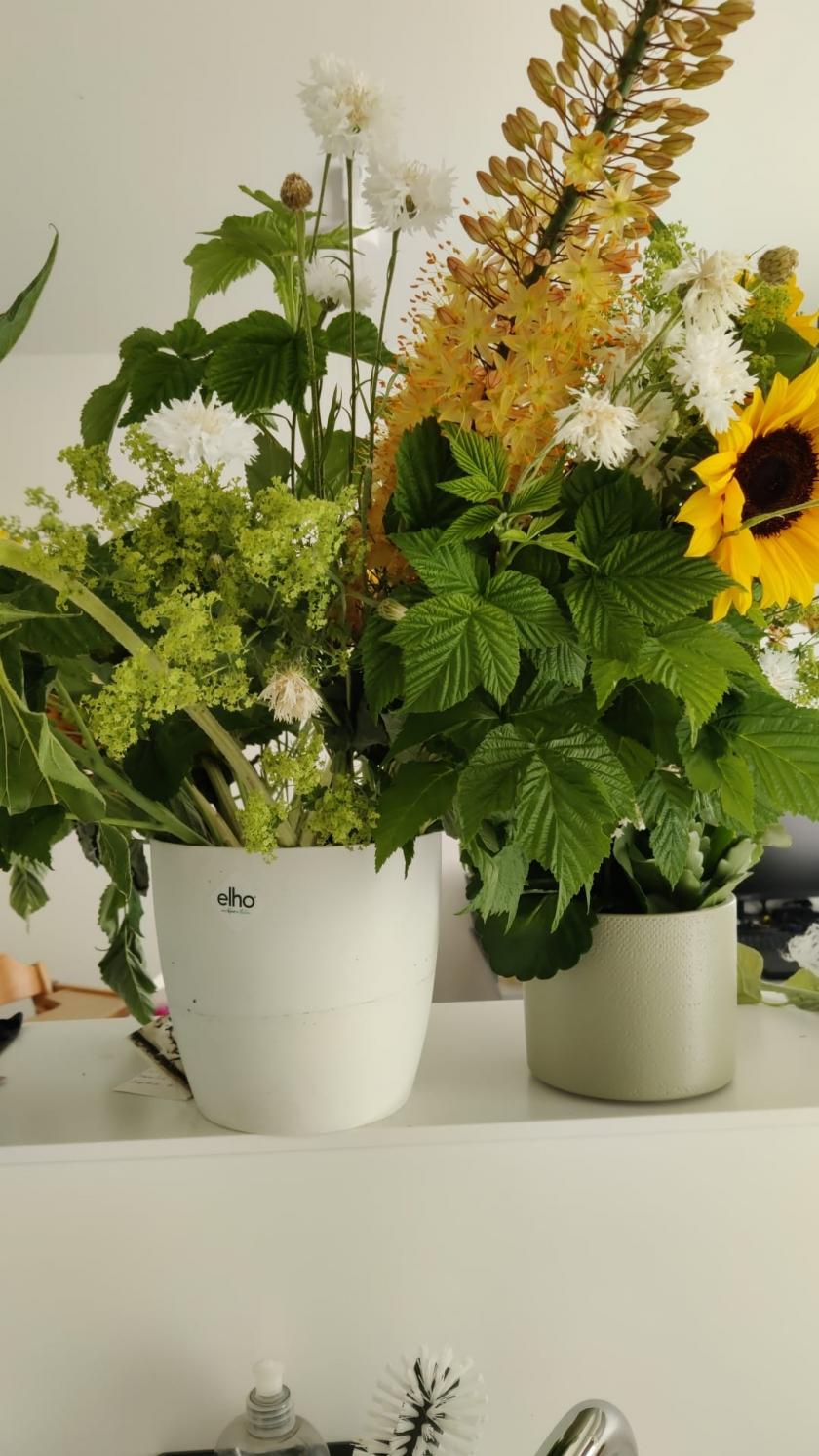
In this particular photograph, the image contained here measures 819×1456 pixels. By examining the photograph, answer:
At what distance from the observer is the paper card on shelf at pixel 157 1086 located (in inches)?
25.9

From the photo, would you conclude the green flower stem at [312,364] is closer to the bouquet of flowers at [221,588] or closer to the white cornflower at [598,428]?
the bouquet of flowers at [221,588]

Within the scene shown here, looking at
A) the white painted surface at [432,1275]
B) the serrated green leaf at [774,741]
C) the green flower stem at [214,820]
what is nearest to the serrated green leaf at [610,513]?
the serrated green leaf at [774,741]

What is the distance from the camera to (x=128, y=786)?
0.52 m

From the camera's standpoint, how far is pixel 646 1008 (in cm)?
61

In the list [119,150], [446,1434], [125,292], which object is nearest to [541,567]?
[446,1434]

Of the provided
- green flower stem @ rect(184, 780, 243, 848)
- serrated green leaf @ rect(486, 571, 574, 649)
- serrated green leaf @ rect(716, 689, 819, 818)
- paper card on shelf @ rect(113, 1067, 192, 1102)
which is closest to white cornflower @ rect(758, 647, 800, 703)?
serrated green leaf @ rect(716, 689, 819, 818)

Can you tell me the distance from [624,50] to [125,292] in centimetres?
347

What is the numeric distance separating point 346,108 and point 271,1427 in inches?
26.0

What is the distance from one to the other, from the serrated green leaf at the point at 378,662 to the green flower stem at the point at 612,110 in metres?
0.15

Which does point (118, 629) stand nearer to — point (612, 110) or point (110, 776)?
point (110, 776)

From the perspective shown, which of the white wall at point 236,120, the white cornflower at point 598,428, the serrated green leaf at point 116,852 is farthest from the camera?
the white wall at point 236,120

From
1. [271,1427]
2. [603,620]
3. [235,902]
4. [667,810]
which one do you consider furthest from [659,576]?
[271,1427]

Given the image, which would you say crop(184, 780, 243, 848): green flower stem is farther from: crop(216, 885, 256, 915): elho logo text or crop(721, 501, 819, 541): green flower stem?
crop(721, 501, 819, 541): green flower stem

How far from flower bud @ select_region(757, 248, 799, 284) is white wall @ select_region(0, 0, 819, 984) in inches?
58.1
